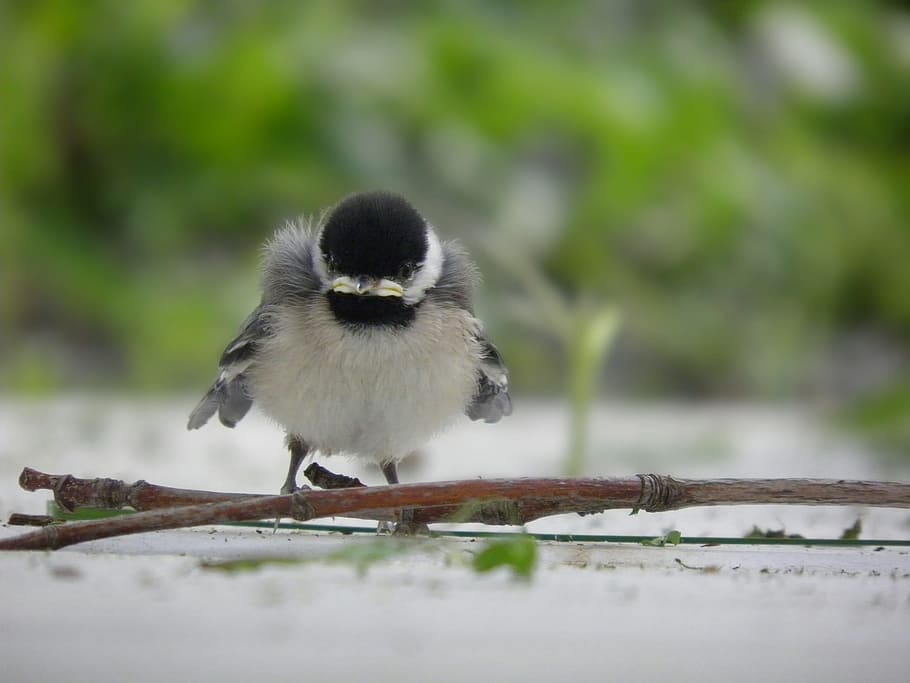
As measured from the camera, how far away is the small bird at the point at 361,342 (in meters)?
0.87

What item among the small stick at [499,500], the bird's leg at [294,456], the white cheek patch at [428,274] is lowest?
the small stick at [499,500]

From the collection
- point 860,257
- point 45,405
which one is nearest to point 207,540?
point 45,405

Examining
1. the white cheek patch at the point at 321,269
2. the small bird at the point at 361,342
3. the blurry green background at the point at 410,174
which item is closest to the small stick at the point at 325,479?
the small bird at the point at 361,342

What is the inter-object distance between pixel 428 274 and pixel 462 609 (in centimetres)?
44

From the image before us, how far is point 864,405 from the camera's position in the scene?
5.06ft

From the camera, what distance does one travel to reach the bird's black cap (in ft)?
2.85

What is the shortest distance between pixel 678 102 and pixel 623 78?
0.32 feet

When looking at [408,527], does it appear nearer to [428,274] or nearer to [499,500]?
[499,500]

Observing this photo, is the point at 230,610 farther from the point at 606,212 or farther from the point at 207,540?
the point at 606,212

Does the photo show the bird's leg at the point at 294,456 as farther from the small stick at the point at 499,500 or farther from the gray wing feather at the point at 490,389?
the small stick at the point at 499,500

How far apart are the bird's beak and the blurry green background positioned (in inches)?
27.2

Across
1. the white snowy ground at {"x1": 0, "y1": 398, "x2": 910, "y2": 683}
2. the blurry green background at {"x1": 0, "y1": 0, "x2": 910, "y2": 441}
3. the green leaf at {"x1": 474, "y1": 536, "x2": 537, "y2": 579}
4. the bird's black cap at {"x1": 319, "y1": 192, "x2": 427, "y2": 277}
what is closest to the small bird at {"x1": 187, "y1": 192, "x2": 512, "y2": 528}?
the bird's black cap at {"x1": 319, "y1": 192, "x2": 427, "y2": 277}

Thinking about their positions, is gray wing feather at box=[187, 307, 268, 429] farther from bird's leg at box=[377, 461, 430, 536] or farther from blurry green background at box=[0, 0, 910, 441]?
blurry green background at box=[0, 0, 910, 441]

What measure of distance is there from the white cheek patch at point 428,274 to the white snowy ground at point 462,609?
242 millimetres
